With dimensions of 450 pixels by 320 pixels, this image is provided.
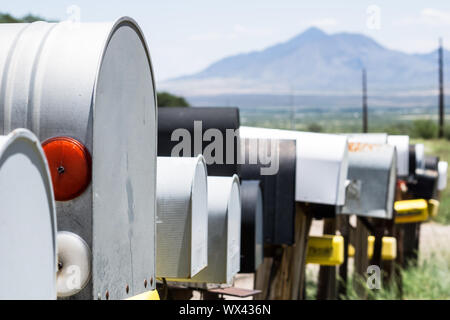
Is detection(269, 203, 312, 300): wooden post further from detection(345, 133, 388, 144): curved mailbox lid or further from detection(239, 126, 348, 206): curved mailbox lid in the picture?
detection(345, 133, 388, 144): curved mailbox lid

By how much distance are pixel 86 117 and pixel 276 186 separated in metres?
3.92

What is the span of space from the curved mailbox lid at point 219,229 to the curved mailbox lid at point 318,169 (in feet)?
7.54

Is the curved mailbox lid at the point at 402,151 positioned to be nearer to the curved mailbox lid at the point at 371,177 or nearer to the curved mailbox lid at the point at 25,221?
the curved mailbox lid at the point at 371,177

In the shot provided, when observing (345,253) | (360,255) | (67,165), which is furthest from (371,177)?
(67,165)

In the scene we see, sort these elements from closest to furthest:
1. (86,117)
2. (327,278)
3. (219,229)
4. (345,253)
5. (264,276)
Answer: (86,117) → (219,229) → (264,276) → (327,278) → (345,253)

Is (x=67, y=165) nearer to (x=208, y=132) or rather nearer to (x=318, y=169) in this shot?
(x=208, y=132)

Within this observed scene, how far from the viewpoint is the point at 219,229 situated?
3.76 meters

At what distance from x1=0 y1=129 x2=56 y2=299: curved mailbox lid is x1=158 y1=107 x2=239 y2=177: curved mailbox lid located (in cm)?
282

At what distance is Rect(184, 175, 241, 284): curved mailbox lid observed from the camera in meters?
3.75

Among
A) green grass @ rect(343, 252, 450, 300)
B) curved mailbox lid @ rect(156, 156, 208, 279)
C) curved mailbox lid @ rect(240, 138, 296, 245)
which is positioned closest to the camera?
curved mailbox lid @ rect(156, 156, 208, 279)

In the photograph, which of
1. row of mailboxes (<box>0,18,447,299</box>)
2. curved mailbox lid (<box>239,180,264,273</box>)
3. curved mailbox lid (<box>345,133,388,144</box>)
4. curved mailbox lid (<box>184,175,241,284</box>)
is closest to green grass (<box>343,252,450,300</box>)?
curved mailbox lid (<box>345,133,388,144</box>)

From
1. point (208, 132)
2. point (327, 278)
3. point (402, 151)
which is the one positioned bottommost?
point (327, 278)
